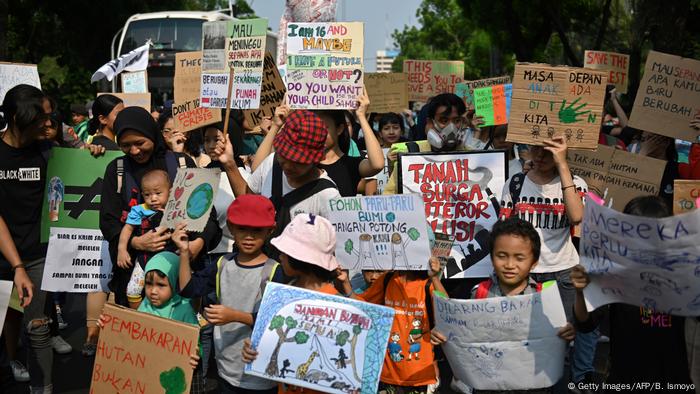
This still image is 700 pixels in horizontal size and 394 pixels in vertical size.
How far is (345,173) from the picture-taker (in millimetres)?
5324

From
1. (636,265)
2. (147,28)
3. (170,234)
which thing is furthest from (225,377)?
(147,28)

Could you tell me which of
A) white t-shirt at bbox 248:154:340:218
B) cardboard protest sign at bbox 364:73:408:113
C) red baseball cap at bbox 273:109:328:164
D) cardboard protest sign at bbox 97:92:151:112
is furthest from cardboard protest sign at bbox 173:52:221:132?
cardboard protest sign at bbox 364:73:408:113

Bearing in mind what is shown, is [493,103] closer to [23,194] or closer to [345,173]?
[345,173]

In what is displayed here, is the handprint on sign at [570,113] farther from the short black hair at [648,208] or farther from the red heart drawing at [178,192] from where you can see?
the red heart drawing at [178,192]

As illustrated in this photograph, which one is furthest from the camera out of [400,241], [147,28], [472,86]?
[147,28]

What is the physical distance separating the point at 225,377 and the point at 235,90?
8.99ft

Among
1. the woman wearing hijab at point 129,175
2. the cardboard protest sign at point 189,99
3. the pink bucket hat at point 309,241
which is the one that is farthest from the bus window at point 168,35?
the pink bucket hat at point 309,241

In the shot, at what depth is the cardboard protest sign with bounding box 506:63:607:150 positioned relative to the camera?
5.25 meters

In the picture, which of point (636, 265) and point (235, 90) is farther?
point (235, 90)

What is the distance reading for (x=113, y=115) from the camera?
7.78m

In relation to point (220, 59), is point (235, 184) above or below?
below

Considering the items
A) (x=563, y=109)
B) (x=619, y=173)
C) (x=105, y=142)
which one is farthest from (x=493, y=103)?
(x=105, y=142)

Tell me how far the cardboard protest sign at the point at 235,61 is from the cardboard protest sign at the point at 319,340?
2581 millimetres

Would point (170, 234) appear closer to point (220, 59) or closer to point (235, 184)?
point (235, 184)
